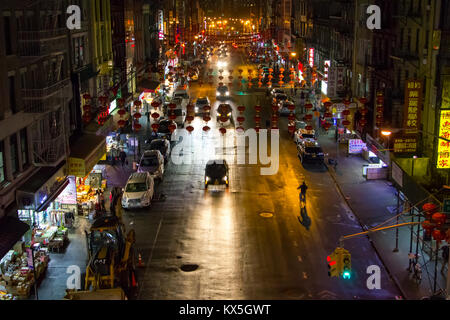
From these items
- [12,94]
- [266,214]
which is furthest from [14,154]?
[266,214]

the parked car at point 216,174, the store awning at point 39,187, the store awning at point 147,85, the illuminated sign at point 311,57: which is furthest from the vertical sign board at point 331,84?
the store awning at point 39,187

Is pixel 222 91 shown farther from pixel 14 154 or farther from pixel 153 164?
pixel 14 154

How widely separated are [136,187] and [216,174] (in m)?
6.17

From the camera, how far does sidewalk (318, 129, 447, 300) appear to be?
24.9m

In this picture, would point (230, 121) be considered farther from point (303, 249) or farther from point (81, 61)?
point (303, 249)

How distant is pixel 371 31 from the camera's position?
4684 centimetres

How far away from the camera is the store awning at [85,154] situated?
3114 cm

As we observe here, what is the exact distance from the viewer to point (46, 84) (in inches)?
1137

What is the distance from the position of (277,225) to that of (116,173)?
50.9 feet

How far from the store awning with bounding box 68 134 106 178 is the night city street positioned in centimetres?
12

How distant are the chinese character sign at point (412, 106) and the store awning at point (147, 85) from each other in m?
38.2

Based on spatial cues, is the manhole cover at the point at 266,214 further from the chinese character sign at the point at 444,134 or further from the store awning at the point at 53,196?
the store awning at the point at 53,196
